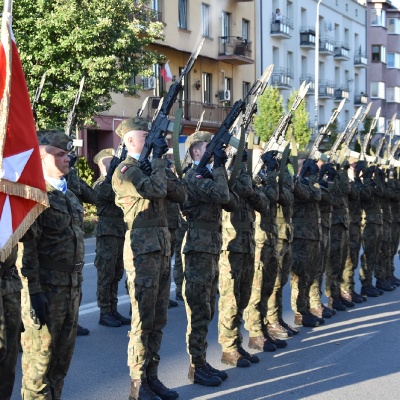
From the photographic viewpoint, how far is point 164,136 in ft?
21.3

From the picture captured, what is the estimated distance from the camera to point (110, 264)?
9.89 meters

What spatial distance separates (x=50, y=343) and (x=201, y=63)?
30687 millimetres

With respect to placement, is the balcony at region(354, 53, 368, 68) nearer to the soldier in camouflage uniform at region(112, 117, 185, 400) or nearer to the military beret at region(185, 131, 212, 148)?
the military beret at region(185, 131, 212, 148)

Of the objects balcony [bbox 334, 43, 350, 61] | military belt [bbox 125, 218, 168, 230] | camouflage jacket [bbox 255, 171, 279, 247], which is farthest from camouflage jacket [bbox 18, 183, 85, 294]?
balcony [bbox 334, 43, 350, 61]

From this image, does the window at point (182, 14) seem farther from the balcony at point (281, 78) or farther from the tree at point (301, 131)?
the balcony at point (281, 78)

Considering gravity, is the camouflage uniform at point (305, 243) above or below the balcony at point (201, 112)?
below

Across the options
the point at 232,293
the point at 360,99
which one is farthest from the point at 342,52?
the point at 232,293

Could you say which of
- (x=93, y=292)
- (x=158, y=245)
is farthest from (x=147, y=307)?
(x=93, y=292)

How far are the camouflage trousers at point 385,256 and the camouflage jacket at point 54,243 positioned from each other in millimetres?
8271

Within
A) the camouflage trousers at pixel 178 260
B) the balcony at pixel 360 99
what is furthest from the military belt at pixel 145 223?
the balcony at pixel 360 99

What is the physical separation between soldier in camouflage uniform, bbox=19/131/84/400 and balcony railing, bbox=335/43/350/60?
4544 cm

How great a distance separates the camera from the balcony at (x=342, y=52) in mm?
49625

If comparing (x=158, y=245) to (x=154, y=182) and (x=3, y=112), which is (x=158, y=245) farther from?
(x=3, y=112)

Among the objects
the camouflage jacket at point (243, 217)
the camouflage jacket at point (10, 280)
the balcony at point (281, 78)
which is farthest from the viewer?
the balcony at point (281, 78)
